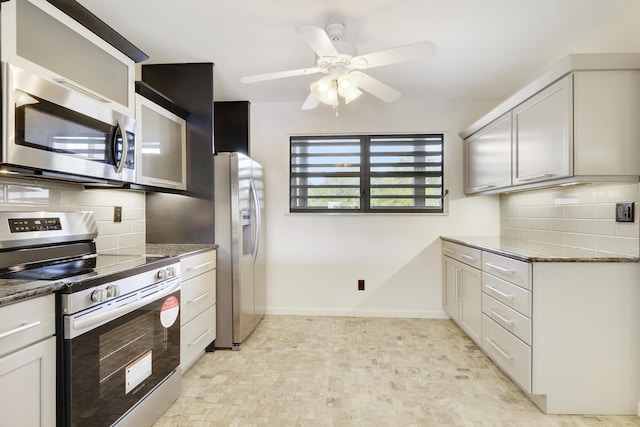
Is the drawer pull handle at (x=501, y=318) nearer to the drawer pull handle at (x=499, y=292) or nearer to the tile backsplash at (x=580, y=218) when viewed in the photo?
the drawer pull handle at (x=499, y=292)

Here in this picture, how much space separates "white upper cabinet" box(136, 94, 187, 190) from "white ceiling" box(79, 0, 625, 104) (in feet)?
1.62

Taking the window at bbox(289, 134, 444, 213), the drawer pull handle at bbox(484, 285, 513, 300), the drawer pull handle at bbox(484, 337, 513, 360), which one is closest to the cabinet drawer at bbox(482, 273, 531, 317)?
the drawer pull handle at bbox(484, 285, 513, 300)

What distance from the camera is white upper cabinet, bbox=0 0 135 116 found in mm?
1367

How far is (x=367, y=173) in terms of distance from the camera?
3764mm

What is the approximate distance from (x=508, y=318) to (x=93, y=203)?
278cm

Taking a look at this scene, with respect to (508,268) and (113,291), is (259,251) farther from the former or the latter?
(508,268)

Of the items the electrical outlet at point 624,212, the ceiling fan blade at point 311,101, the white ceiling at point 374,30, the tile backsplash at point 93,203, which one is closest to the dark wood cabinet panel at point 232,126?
the white ceiling at point 374,30

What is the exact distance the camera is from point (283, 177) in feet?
12.4

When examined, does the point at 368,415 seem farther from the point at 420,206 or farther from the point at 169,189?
the point at 420,206

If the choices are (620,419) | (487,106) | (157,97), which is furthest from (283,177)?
(620,419)

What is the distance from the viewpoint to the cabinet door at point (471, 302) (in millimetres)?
2668

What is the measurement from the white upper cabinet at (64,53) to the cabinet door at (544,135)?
254cm

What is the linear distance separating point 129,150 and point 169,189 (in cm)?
60

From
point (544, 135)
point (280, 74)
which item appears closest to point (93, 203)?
point (280, 74)
